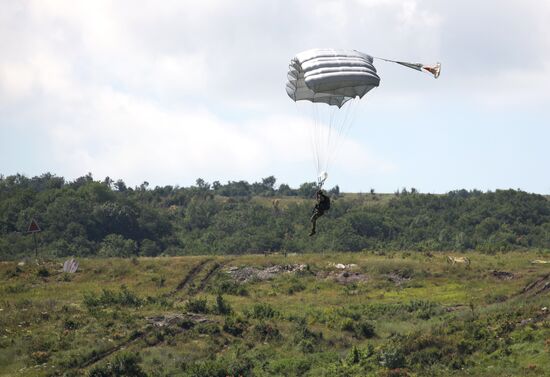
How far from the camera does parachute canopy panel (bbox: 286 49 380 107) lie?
48281 mm

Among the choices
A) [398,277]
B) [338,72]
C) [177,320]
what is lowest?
[177,320]

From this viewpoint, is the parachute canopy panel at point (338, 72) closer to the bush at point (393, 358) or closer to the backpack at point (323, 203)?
the backpack at point (323, 203)

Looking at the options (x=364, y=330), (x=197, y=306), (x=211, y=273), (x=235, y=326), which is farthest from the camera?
(x=211, y=273)

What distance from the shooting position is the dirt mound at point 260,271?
257 ft

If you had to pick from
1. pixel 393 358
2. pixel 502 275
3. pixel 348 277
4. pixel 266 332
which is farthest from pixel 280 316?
pixel 502 275

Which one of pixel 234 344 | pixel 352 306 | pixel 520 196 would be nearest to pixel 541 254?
pixel 352 306

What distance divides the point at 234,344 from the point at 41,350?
10407 millimetres

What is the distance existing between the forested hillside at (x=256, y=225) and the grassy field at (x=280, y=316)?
37.7m

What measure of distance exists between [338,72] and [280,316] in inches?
781

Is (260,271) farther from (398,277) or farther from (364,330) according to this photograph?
(364,330)

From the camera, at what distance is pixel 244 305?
225ft

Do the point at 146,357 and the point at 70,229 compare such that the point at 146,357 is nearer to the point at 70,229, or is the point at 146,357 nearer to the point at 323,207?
the point at 323,207

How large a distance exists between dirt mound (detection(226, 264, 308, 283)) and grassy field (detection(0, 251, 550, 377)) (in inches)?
6.5

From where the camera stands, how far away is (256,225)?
478ft
